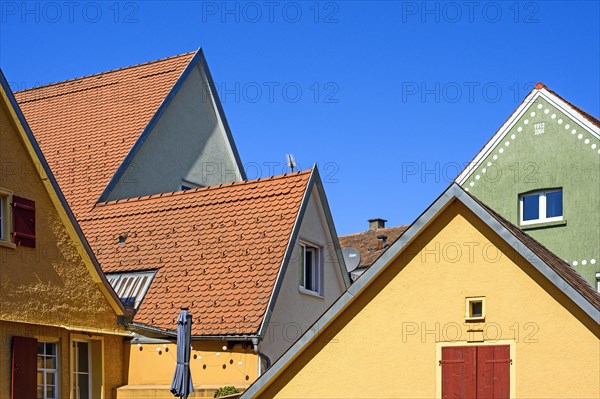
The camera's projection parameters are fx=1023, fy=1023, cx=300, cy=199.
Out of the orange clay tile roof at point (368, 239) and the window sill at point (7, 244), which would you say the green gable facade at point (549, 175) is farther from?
the window sill at point (7, 244)

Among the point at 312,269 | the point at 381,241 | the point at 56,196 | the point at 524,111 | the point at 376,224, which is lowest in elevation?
the point at 312,269

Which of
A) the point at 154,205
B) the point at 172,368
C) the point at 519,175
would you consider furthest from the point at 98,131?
the point at 519,175

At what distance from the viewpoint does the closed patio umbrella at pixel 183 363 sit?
16109mm

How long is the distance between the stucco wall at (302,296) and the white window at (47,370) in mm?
3534

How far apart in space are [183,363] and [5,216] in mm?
3679

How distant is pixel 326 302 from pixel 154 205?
422 centimetres

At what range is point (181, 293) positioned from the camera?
19.4 m

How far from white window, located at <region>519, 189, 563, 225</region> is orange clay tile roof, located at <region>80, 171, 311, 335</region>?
24.3ft

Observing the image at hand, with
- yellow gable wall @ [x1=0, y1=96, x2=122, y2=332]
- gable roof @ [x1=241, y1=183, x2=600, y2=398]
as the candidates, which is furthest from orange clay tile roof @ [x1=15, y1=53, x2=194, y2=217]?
gable roof @ [x1=241, y1=183, x2=600, y2=398]

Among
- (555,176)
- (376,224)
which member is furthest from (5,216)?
(376,224)

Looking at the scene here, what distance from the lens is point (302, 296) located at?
20.1 metres

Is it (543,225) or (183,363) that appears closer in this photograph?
(183,363)

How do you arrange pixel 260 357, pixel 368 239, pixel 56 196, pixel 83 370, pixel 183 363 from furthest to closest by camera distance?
1. pixel 368 239
2. pixel 83 370
3. pixel 260 357
4. pixel 56 196
5. pixel 183 363

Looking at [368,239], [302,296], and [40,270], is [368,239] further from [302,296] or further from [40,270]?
[40,270]
